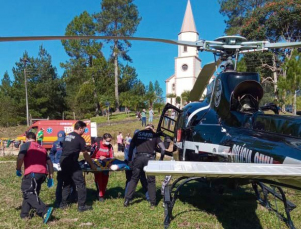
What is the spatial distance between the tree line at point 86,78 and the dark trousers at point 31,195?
117 feet

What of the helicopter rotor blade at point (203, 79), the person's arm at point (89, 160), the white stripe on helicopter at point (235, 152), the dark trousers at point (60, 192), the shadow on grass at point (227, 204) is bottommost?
the shadow on grass at point (227, 204)

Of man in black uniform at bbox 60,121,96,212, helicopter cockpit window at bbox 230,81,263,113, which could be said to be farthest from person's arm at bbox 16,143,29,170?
helicopter cockpit window at bbox 230,81,263,113

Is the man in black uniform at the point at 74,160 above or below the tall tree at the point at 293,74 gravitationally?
below

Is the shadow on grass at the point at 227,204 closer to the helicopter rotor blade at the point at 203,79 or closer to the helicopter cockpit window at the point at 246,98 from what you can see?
the helicopter cockpit window at the point at 246,98

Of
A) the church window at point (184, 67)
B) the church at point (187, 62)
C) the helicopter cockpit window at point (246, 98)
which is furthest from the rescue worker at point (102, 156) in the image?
the church window at point (184, 67)

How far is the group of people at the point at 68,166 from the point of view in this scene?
15.6ft

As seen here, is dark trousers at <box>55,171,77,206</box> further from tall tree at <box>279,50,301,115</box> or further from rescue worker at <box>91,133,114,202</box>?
tall tree at <box>279,50,301,115</box>

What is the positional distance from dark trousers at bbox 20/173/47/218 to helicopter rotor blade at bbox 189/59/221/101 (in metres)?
3.68

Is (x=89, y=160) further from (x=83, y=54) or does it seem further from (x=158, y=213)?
(x=83, y=54)

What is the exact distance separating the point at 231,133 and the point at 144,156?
247cm

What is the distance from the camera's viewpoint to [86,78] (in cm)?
4466

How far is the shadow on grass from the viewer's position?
4.93m

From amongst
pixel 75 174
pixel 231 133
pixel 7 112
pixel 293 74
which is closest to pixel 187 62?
pixel 7 112

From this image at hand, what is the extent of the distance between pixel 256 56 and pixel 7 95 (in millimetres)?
40084
